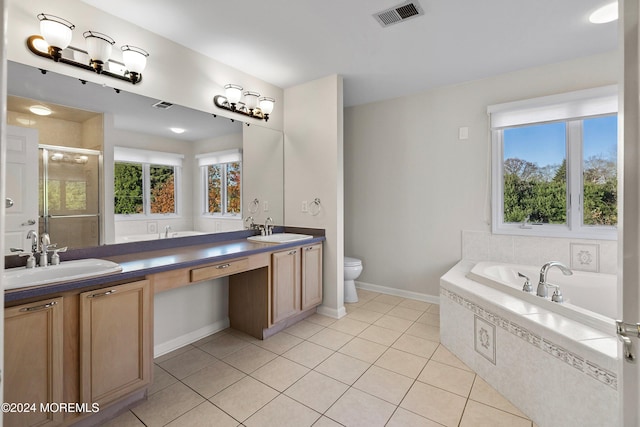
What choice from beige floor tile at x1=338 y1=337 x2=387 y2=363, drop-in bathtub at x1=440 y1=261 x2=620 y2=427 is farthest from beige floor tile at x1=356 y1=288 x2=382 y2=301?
drop-in bathtub at x1=440 y1=261 x2=620 y2=427

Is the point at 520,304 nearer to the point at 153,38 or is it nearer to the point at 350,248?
the point at 350,248

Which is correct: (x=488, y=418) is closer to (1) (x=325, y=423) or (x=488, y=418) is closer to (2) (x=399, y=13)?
(1) (x=325, y=423)

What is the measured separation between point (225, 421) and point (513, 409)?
1.62 metres

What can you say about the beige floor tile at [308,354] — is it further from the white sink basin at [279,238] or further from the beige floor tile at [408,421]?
the white sink basin at [279,238]

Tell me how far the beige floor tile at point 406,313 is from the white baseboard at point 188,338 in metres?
1.71

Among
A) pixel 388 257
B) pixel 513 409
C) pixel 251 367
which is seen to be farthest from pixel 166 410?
pixel 388 257

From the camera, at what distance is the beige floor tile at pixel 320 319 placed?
294 centimetres

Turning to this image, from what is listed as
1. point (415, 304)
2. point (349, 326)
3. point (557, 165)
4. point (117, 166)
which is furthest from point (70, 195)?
point (557, 165)

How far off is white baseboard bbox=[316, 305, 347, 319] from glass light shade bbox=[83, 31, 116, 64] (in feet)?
8.93

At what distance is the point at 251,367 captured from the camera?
7.03 ft

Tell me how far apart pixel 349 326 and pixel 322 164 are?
163cm

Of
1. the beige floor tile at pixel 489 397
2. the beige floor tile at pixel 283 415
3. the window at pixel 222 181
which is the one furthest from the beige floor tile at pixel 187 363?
the beige floor tile at pixel 489 397

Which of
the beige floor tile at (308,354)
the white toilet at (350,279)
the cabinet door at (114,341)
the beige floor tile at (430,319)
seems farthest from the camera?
the white toilet at (350,279)

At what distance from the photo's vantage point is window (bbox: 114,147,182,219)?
2.13 m
